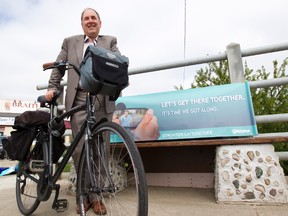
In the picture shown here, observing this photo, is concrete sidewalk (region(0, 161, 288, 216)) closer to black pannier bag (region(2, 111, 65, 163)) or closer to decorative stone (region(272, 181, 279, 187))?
decorative stone (region(272, 181, 279, 187))

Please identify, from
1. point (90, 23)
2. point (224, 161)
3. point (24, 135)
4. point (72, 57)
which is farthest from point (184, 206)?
point (90, 23)

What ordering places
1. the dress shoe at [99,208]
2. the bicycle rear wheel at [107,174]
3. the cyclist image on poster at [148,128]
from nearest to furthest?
the bicycle rear wheel at [107,174], the dress shoe at [99,208], the cyclist image on poster at [148,128]

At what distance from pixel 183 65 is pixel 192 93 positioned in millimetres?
480

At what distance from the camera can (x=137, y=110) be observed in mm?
3398

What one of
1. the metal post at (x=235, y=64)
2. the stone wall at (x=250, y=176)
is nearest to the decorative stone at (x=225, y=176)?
the stone wall at (x=250, y=176)

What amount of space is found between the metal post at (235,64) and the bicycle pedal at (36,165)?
212 cm

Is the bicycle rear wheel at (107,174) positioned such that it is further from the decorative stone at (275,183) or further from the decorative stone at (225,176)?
the decorative stone at (275,183)

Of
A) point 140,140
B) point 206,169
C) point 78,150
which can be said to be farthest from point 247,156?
point 78,150

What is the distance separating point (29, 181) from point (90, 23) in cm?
166

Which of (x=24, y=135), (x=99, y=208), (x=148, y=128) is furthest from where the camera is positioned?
(x=148, y=128)

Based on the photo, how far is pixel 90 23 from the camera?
2.74 metres

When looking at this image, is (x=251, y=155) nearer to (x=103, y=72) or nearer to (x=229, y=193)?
(x=229, y=193)

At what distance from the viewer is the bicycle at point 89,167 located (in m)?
1.67

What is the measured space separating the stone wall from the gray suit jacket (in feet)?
3.90
